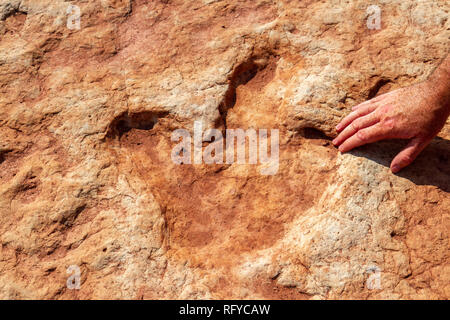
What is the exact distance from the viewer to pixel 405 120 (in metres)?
1.92

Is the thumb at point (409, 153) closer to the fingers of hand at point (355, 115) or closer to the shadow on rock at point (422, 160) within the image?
the shadow on rock at point (422, 160)

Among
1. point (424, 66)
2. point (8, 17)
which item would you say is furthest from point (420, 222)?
point (8, 17)

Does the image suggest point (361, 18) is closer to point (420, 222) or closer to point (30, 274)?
point (420, 222)

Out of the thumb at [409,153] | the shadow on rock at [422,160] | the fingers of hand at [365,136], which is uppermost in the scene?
the fingers of hand at [365,136]

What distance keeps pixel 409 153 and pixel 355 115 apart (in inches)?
11.8

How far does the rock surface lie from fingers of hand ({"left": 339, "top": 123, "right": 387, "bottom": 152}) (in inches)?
2.0

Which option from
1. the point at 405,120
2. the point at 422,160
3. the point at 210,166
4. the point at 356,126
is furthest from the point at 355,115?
the point at 210,166

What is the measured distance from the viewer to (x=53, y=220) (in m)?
1.99

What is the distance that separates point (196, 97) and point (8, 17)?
1368 mm

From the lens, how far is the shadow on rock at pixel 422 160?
199cm

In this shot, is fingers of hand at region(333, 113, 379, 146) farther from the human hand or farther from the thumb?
the thumb

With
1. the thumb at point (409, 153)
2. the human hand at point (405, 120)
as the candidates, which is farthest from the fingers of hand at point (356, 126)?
the thumb at point (409, 153)

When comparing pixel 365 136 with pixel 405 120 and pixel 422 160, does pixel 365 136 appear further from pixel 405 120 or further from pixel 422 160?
pixel 422 160

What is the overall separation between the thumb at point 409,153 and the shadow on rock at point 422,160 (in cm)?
5
